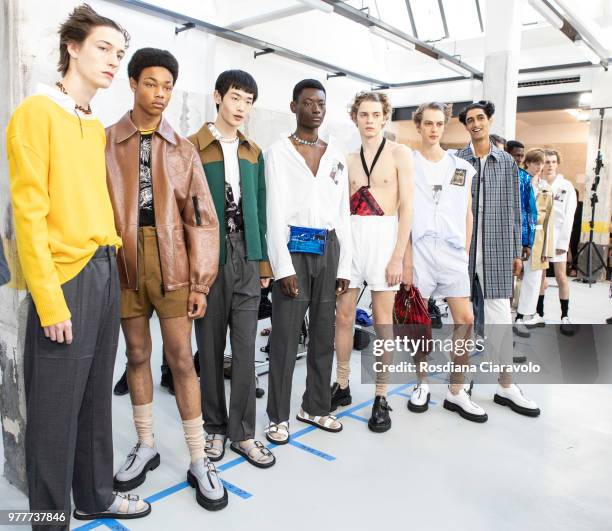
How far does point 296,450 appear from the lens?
2.88m

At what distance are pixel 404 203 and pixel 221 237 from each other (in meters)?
1.14

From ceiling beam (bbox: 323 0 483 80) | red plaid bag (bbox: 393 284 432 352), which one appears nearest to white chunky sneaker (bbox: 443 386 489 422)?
red plaid bag (bbox: 393 284 432 352)

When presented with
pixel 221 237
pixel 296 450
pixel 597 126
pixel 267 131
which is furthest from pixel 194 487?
pixel 597 126

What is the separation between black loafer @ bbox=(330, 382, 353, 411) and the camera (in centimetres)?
346

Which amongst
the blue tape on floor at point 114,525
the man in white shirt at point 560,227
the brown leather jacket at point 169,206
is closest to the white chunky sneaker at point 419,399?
the brown leather jacket at point 169,206

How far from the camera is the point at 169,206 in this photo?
223 cm

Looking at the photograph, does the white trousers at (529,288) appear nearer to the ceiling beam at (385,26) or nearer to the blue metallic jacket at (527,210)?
the blue metallic jacket at (527,210)

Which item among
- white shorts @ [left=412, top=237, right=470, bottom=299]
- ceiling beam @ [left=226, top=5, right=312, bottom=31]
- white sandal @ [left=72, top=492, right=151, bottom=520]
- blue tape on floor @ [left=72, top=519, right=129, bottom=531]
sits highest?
ceiling beam @ [left=226, top=5, right=312, bottom=31]

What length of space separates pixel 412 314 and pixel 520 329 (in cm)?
268

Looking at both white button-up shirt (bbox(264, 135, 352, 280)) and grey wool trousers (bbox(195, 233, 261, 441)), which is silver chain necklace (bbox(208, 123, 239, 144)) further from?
grey wool trousers (bbox(195, 233, 261, 441))

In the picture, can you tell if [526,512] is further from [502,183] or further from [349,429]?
[502,183]

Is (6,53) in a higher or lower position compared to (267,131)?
lower

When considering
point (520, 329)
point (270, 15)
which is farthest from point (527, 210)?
point (270, 15)

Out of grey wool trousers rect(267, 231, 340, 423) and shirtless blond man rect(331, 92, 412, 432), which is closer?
grey wool trousers rect(267, 231, 340, 423)
